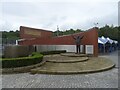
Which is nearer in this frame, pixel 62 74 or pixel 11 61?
pixel 62 74

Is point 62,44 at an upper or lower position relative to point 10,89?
upper

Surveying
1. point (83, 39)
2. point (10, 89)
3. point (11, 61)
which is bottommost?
point (10, 89)

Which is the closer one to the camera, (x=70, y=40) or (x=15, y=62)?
(x=15, y=62)

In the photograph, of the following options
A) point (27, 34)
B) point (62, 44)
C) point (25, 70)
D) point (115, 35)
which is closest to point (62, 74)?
point (25, 70)

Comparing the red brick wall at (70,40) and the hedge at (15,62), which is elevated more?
the red brick wall at (70,40)

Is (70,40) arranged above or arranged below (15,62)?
above

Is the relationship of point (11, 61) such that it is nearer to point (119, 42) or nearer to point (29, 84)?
point (29, 84)

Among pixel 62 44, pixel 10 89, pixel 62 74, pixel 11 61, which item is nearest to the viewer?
pixel 10 89

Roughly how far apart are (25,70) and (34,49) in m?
11.8

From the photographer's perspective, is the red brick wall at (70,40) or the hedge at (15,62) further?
the red brick wall at (70,40)

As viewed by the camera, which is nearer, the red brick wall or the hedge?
the hedge

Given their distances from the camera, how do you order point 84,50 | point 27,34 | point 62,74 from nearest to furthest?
1. point 62,74
2. point 84,50
3. point 27,34

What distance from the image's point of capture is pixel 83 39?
67.5 ft

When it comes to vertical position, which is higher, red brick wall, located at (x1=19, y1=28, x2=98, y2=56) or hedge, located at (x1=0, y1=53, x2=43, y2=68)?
red brick wall, located at (x1=19, y1=28, x2=98, y2=56)
